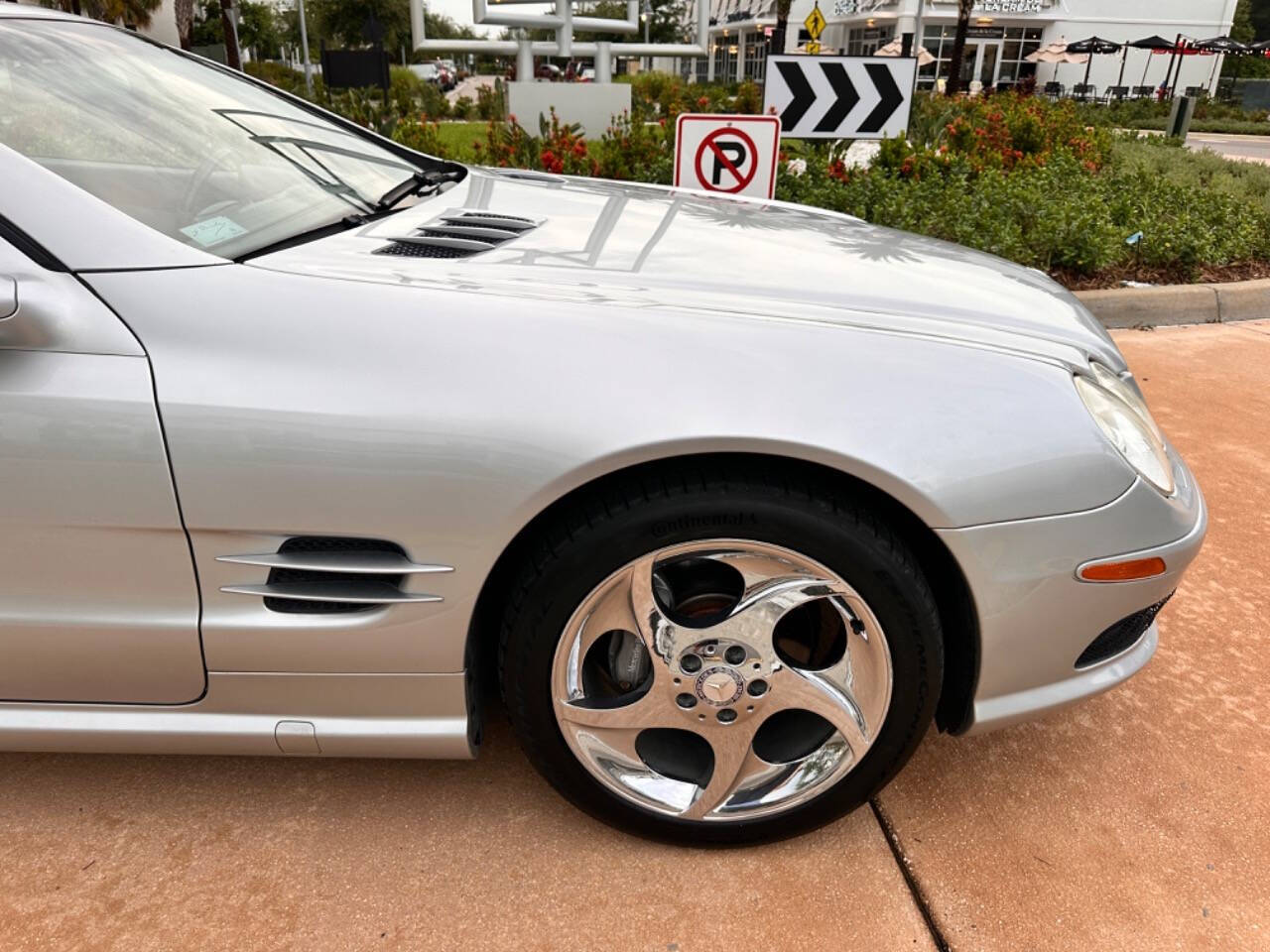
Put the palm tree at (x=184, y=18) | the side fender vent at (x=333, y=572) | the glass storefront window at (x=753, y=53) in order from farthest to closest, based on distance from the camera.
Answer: the glass storefront window at (x=753, y=53)
the palm tree at (x=184, y=18)
the side fender vent at (x=333, y=572)

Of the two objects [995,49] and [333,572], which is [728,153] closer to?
[333,572]

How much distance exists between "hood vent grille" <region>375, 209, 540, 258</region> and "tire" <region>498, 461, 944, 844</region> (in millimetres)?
571

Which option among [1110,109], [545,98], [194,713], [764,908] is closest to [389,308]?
[194,713]

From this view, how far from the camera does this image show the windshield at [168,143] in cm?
172

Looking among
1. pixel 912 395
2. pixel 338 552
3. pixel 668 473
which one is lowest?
pixel 338 552

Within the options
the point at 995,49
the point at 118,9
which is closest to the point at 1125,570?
the point at 118,9

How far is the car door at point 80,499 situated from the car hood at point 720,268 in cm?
31

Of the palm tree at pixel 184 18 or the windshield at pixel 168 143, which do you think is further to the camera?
the palm tree at pixel 184 18

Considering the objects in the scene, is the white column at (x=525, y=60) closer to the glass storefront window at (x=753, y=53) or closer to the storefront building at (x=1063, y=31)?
the storefront building at (x=1063, y=31)

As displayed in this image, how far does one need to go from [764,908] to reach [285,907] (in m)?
0.88

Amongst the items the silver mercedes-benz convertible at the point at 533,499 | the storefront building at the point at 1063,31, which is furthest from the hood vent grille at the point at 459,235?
the storefront building at the point at 1063,31

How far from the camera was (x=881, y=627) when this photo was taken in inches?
65.4

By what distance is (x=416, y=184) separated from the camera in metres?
2.45

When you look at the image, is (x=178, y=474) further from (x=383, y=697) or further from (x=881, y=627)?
(x=881, y=627)
